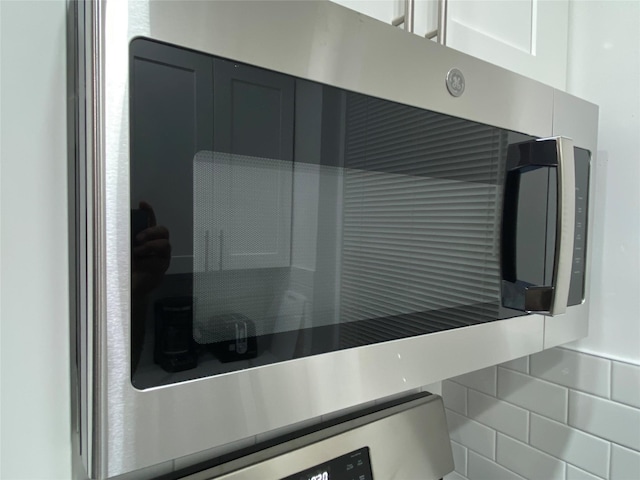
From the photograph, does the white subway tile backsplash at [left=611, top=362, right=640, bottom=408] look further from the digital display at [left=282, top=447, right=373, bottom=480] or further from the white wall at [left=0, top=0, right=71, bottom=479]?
the white wall at [left=0, top=0, right=71, bottom=479]

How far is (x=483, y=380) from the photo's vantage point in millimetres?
981

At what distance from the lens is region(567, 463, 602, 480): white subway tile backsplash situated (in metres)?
0.78

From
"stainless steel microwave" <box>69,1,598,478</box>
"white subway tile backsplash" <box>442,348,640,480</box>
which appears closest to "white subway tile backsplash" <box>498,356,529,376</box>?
"white subway tile backsplash" <box>442,348,640,480</box>

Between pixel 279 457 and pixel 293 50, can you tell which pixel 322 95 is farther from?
pixel 279 457

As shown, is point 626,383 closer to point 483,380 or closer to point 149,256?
point 483,380

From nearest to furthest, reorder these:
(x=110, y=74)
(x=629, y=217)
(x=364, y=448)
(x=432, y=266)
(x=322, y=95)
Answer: (x=110, y=74)
(x=322, y=95)
(x=432, y=266)
(x=364, y=448)
(x=629, y=217)

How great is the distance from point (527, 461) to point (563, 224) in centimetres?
62

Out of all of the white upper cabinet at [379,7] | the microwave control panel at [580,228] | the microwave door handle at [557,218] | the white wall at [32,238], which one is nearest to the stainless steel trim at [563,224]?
the microwave door handle at [557,218]

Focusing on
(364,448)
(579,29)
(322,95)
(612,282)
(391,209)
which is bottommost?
(364,448)

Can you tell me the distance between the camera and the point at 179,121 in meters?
0.30

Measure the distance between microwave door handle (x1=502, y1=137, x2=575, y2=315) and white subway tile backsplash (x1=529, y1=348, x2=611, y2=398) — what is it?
351 mm

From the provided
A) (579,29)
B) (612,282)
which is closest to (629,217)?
(612,282)

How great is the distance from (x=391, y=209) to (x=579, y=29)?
0.68 meters

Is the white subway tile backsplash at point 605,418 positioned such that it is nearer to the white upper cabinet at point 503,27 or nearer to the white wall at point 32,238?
the white upper cabinet at point 503,27
